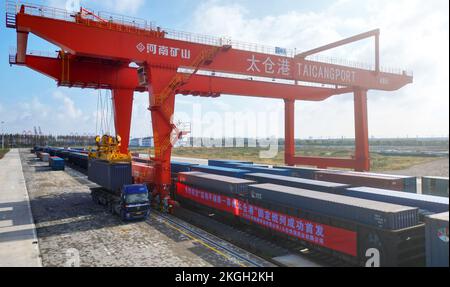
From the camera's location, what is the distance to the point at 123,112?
24719mm

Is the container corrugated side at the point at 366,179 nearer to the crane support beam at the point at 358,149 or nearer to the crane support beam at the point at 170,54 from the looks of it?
the crane support beam at the point at 358,149

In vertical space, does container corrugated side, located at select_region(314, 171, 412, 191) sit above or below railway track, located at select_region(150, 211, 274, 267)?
above

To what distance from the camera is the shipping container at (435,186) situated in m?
15.8

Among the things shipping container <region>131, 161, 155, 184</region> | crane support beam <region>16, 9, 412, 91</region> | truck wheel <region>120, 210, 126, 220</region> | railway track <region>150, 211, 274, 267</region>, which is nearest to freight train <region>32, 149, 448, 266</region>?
railway track <region>150, 211, 274, 267</region>

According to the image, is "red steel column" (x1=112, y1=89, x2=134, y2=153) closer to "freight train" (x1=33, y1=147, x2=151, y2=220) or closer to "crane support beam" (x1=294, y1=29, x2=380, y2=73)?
"freight train" (x1=33, y1=147, x2=151, y2=220)

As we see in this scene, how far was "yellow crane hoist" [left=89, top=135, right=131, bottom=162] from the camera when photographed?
22438 mm

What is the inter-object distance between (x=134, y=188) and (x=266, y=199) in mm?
8217

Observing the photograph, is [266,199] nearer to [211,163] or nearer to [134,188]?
[134,188]

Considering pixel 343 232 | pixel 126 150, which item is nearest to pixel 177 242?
pixel 343 232

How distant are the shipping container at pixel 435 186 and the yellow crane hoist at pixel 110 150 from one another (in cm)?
1917

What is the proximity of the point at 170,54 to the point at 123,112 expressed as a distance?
691 centimetres

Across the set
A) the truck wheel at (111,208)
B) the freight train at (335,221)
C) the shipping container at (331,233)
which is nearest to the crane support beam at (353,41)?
the freight train at (335,221)

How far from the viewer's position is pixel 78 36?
17.8m

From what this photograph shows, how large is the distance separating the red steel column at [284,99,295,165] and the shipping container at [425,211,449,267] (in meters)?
24.0
